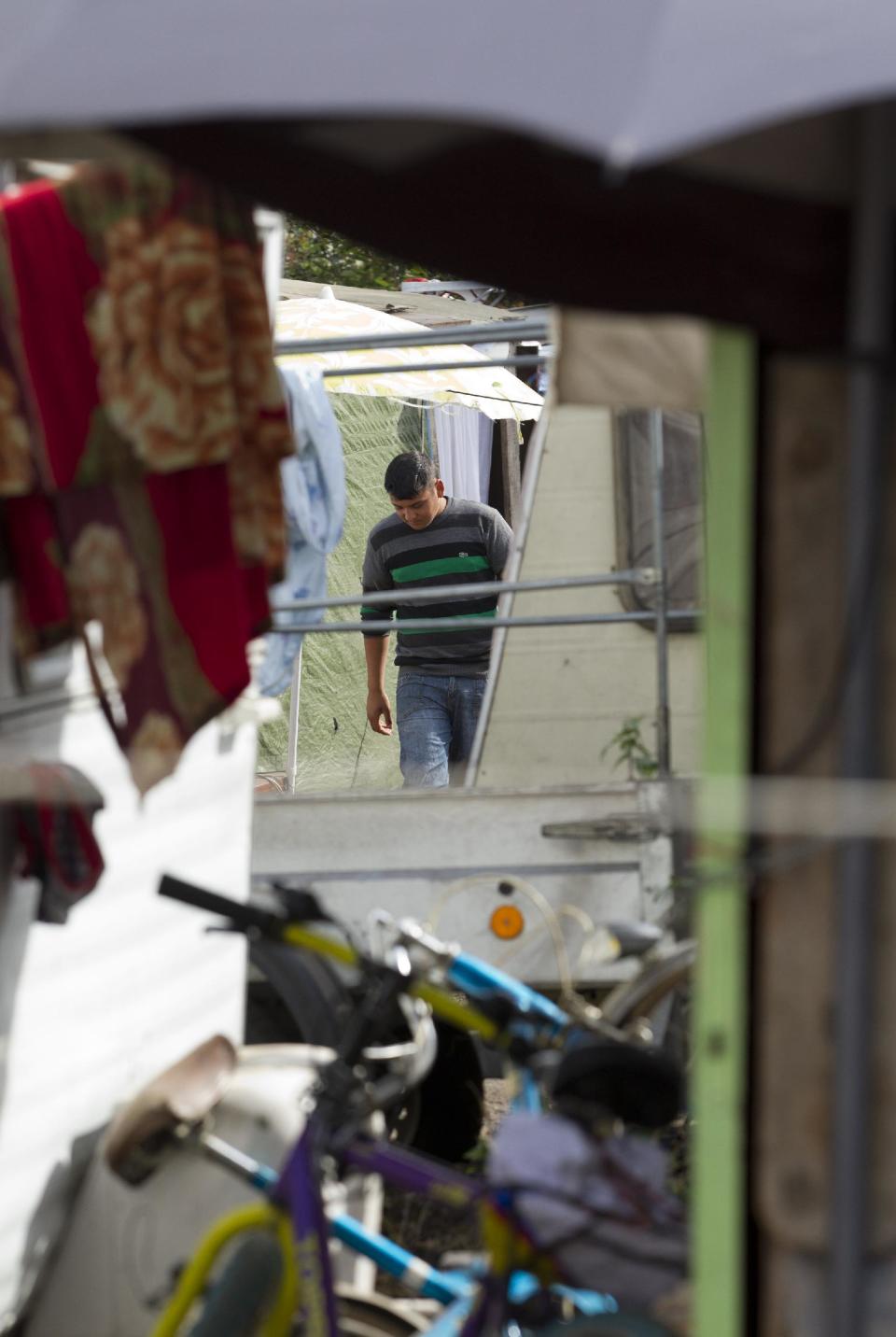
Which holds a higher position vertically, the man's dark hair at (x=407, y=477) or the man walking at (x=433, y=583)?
the man's dark hair at (x=407, y=477)

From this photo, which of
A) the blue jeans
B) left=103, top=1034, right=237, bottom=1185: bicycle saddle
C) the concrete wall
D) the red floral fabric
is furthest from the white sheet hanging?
the red floral fabric

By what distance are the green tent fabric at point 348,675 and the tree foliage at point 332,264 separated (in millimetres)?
4253

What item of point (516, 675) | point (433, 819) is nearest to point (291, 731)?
point (516, 675)

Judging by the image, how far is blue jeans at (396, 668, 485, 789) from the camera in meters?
6.49

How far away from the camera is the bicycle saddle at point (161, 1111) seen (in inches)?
125

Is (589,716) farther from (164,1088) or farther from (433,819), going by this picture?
(164,1088)

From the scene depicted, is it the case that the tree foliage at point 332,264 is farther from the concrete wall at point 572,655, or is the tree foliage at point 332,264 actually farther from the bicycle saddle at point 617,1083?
the bicycle saddle at point 617,1083

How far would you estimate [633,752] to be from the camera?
5531mm

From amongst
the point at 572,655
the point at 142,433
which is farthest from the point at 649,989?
the point at 572,655

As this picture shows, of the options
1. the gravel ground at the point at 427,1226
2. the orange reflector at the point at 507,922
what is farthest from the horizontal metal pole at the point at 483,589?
the gravel ground at the point at 427,1226

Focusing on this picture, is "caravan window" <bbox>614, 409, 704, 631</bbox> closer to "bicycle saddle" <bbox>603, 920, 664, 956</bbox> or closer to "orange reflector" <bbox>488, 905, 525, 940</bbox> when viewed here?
"orange reflector" <bbox>488, 905, 525, 940</bbox>

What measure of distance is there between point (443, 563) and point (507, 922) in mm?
2310

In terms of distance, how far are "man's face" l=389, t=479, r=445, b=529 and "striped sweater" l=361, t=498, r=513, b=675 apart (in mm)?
25

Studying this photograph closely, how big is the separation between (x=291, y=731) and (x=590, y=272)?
662cm
